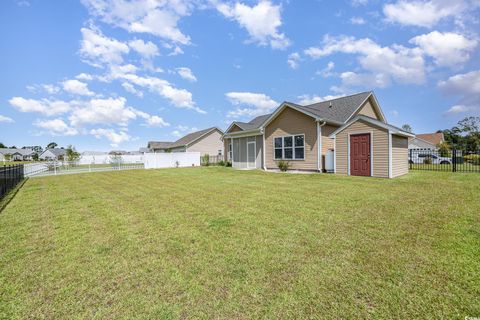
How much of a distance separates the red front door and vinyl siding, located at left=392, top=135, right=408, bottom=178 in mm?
1147

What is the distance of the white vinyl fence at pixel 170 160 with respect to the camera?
2459cm

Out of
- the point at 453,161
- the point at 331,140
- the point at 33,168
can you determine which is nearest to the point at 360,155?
the point at 331,140

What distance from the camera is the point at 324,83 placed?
2064 cm

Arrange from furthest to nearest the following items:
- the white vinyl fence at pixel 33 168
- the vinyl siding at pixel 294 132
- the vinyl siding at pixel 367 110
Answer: the white vinyl fence at pixel 33 168 → the vinyl siding at pixel 367 110 → the vinyl siding at pixel 294 132

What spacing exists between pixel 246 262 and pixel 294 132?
1280 centimetres

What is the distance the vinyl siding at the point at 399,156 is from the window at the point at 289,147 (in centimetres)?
494

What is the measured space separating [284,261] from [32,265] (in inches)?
141

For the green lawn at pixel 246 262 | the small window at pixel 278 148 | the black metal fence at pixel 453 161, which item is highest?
the small window at pixel 278 148

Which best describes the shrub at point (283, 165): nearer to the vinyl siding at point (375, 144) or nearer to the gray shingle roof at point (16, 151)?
the vinyl siding at point (375, 144)

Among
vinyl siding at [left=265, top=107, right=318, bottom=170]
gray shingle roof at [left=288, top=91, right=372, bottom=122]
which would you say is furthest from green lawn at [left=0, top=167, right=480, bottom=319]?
gray shingle roof at [left=288, top=91, right=372, bottom=122]

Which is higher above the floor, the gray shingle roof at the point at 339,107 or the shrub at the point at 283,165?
the gray shingle roof at the point at 339,107

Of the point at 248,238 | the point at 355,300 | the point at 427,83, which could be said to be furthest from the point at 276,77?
the point at 355,300

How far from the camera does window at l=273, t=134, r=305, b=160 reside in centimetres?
1454

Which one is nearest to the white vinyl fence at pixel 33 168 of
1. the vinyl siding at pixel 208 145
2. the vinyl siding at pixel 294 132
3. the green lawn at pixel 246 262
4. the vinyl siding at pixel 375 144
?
the green lawn at pixel 246 262
